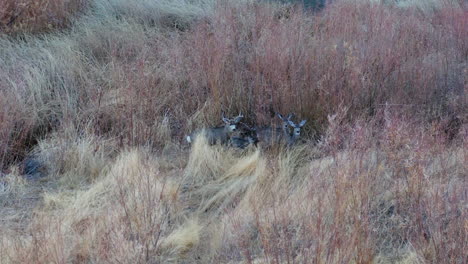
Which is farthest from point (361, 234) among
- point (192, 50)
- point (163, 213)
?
point (192, 50)

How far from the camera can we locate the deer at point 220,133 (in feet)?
18.0

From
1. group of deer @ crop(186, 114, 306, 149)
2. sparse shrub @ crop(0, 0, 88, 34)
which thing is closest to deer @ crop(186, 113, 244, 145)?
group of deer @ crop(186, 114, 306, 149)

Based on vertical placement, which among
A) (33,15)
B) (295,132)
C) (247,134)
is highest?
(33,15)

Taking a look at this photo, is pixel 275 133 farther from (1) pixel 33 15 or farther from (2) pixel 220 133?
(1) pixel 33 15

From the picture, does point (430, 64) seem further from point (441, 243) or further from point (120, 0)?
point (120, 0)

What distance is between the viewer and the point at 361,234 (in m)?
3.25

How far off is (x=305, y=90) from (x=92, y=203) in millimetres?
2442

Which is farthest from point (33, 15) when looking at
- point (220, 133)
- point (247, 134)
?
point (247, 134)

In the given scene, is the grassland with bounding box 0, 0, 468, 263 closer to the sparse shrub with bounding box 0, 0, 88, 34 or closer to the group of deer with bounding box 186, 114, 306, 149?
the sparse shrub with bounding box 0, 0, 88, 34

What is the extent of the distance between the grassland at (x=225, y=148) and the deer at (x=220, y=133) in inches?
5.4

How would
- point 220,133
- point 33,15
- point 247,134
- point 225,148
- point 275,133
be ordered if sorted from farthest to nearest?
point 33,15 → point 247,134 → point 220,133 → point 225,148 → point 275,133

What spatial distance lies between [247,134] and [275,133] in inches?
18.9

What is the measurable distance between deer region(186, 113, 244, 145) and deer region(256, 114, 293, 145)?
268 millimetres

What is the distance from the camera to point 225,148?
5402 mm
